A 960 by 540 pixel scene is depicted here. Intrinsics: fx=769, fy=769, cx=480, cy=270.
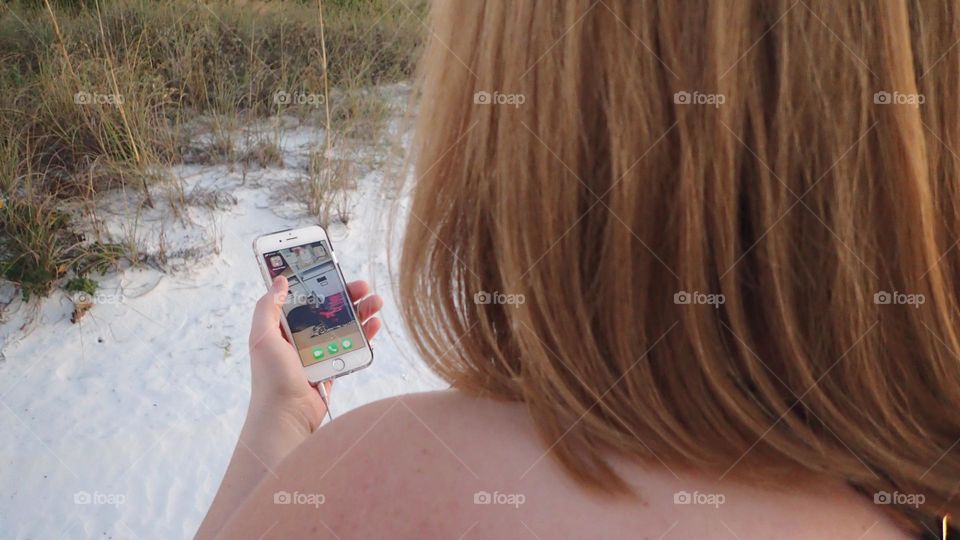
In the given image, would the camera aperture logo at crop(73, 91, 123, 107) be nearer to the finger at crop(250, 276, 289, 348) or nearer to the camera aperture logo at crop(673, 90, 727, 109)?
the finger at crop(250, 276, 289, 348)

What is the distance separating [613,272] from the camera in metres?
0.57

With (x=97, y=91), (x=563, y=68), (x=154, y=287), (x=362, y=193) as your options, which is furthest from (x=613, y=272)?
(x=97, y=91)

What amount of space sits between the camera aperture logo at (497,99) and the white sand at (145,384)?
1101 millimetres

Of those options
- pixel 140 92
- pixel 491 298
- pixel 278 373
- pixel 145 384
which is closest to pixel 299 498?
pixel 491 298

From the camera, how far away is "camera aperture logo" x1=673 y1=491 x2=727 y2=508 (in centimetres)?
53

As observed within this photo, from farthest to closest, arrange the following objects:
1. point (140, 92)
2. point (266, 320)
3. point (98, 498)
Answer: point (140, 92) → point (98, 498) → point (266, 320)

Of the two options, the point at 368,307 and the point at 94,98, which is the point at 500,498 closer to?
the point at 368,307

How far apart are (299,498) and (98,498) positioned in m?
1.74

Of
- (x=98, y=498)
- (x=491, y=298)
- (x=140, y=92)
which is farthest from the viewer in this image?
(x=140, y=92)

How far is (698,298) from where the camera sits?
0.57m

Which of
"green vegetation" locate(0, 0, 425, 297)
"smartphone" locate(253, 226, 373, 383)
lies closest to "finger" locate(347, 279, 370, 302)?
"smartphone" locate(253, 226, 373, 383)

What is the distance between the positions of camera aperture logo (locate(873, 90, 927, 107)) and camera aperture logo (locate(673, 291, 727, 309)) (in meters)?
0.17

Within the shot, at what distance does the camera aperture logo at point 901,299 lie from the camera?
22.0 inches

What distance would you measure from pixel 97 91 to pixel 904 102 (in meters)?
3.23
